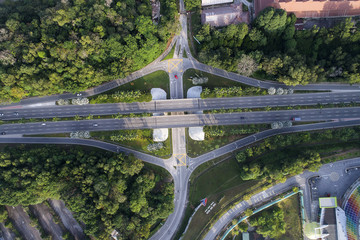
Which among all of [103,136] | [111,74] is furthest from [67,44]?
[103,136]

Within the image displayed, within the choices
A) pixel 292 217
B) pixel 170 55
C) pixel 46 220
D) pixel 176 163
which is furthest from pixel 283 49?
pixel 46 220

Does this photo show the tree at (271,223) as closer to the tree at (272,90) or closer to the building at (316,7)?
the tree at (272,90)

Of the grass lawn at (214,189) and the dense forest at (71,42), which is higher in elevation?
the dense forest at (71,42)

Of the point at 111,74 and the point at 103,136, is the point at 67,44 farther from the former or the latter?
the point at 103,136

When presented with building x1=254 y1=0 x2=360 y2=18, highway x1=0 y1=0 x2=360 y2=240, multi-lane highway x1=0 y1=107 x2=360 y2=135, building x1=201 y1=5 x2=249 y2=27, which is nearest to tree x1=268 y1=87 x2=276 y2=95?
highway x1=0 y1=0 x2=360 y2=240

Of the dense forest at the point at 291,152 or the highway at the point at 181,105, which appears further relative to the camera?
the highway at the point at 181,105

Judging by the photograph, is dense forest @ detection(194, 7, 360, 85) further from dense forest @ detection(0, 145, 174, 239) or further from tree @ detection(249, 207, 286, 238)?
dense forest @ detection(0, 145, 174, 239)

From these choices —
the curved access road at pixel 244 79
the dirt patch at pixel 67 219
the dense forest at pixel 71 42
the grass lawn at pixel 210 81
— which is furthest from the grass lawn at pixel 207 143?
the dirt patch at pixel 67 219
